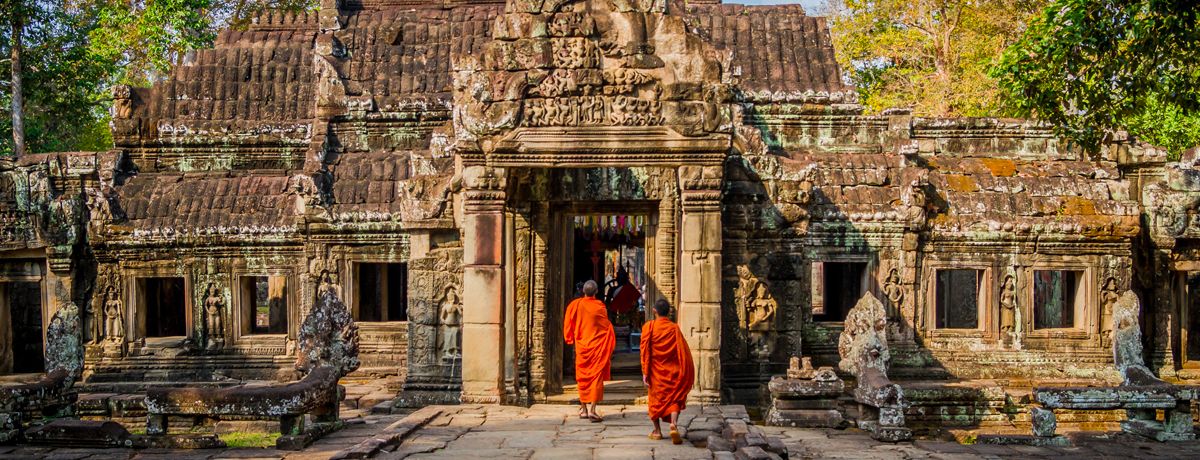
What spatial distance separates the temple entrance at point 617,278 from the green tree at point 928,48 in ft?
30.6

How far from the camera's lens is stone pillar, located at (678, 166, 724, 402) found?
494 inches

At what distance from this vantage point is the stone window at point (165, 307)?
67.6 ft

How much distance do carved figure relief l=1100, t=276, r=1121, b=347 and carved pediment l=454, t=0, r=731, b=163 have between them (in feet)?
26.6

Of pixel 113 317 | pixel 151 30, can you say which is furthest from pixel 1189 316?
pixel 151 30

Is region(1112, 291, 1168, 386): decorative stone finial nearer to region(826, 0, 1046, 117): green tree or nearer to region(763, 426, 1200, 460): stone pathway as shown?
region(763, 426, 1200, 460): stone pathway

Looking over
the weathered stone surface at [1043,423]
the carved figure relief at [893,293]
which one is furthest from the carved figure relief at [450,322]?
the carved figure relief at [893,293]

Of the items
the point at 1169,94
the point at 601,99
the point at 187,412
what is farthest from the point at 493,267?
the point at 1169,94

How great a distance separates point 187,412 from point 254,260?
24.2ft

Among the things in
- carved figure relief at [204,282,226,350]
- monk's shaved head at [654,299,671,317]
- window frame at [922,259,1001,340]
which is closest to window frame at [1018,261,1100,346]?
window frame at [922,259,1001,340]

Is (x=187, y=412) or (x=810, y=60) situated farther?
(x=810, y=60)

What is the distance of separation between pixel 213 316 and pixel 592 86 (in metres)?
8.57

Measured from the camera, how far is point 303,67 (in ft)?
69.8

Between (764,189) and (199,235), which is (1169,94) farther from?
(199,235)

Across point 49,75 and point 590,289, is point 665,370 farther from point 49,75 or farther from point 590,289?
point 49,75
